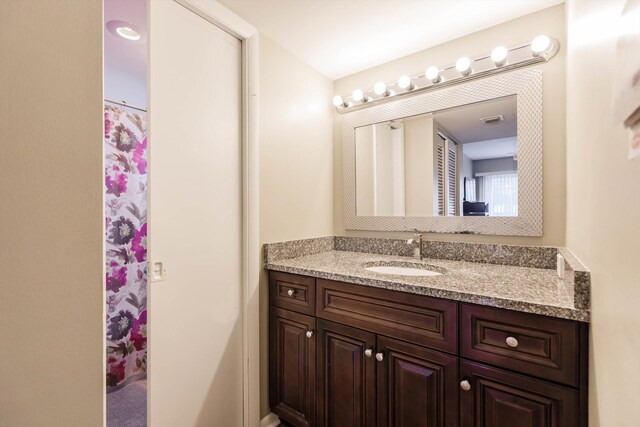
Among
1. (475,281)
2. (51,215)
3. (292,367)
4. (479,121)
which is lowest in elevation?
(292,367)

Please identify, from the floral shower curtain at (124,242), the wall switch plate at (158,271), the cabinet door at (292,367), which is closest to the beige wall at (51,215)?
the wall switch plate at (158,271)

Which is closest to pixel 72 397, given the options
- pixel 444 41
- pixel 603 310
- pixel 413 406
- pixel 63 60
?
pixel 63 60

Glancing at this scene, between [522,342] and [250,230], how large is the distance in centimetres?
125

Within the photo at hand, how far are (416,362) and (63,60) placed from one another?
52.3 inches

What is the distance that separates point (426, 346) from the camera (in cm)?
115

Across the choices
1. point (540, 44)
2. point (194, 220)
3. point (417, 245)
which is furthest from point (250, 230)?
point (540, 44)

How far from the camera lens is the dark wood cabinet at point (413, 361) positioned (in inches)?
36.2

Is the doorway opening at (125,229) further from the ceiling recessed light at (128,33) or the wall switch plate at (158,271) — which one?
the wall switch plate at (158,271)

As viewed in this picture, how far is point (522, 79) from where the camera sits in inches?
59.0

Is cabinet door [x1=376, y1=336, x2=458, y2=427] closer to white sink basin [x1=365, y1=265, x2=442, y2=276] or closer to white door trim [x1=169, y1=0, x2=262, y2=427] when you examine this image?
white sink basin [x1=365, y1=265, x2=442, y2=276]

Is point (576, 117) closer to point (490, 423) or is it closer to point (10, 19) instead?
point (490, 423)

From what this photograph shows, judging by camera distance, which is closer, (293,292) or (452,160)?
(293,292)

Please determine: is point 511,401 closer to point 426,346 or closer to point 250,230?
point 426,346

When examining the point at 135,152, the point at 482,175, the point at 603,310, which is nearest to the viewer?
the point at 603,310
